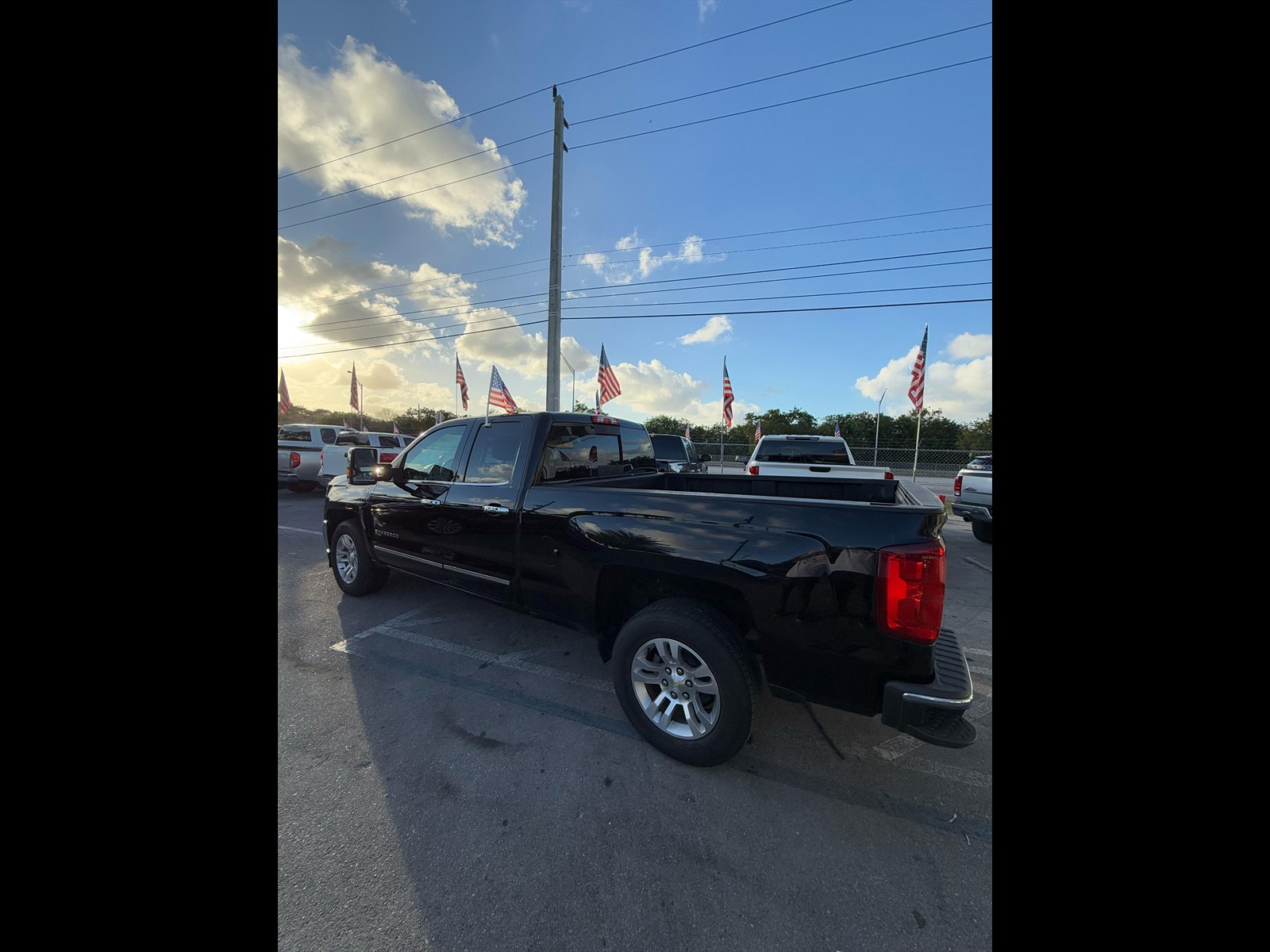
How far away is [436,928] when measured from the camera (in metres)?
1.53

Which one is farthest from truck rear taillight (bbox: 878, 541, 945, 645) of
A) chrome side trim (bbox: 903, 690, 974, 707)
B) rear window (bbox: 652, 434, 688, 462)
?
rear window (bbox: 652, 434, 688, 462)

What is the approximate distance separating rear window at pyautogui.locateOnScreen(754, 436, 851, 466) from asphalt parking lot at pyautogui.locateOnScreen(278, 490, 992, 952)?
5416 millimetres

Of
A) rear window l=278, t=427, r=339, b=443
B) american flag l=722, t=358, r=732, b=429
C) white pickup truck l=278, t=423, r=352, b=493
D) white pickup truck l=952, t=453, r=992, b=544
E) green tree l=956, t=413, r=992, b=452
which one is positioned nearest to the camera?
white pickup truck l=952, t=453, r=992, b=544

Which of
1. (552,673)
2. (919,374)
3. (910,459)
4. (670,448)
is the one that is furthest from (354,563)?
(910,459)

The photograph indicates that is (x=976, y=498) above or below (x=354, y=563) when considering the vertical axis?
above

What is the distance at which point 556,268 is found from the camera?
12.1 m

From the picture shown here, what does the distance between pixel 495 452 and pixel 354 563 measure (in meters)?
2.53

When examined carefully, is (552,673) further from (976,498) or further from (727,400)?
(727,400)

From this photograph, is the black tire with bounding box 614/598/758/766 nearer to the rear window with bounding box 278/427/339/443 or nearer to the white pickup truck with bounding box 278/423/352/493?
the white pickup truck with bounding box 278/423/352/493

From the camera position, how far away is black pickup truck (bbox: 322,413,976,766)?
1.95m

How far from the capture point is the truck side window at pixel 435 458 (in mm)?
3950
